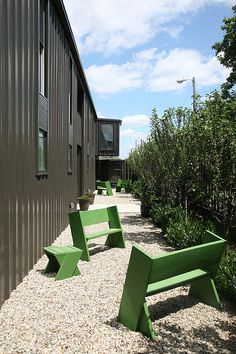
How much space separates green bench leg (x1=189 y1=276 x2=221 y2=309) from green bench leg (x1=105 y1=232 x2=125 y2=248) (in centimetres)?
329

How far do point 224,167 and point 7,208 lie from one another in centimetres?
394

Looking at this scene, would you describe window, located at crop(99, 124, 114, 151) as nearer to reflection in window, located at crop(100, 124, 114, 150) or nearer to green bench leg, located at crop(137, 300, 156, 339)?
reflection in window, located at crop(100, 124, 114, 150)

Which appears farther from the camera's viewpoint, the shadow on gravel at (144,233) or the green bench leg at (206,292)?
the shadow on gravel at (144,233)

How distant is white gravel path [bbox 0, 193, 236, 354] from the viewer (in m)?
3.61

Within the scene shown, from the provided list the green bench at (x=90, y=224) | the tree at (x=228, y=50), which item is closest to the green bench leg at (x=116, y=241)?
the green bench at (x=90, y=224)

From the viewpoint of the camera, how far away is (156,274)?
150 inches

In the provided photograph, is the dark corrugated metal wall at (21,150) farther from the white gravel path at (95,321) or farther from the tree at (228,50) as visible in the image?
the tree at (228,50)

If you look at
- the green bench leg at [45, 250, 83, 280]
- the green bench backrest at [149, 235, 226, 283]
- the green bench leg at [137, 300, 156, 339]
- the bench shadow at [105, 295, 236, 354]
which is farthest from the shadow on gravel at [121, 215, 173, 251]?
the green bench leg at [137, 300, 156, 339]

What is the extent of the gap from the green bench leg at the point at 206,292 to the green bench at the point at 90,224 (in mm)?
2545

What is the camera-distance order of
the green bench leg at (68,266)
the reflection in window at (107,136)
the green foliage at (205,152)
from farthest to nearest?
1. the reflection in window at (107,136)
2. the green foliage at (205,152)
3. the green bench leg at (68,266)

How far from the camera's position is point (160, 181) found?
12219 mm

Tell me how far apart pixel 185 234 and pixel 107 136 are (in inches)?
1105

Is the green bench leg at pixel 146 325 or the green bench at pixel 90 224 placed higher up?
the green bench at pixel 90 224

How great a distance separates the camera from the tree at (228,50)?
18797mm
